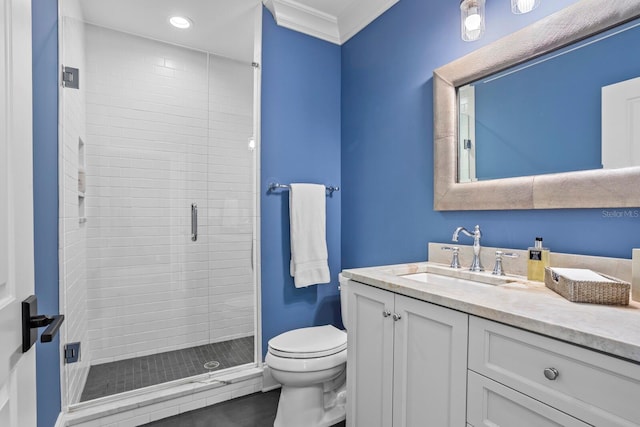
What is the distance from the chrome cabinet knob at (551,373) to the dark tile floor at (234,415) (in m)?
1.33

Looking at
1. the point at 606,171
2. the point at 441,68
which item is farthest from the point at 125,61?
the point at 606,171

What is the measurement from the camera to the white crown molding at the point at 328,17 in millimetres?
2184

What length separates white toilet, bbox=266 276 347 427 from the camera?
1639mm

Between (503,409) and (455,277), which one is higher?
(455,277)

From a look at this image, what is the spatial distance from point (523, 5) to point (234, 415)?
2.44m

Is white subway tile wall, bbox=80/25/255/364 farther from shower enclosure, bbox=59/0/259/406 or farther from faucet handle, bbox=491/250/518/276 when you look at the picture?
faucet handle, bbox=491/250/518/276

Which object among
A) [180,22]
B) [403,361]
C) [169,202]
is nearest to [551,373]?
[403,361]

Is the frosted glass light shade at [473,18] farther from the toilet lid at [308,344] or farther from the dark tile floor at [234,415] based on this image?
the dark tile floor at [234,415]

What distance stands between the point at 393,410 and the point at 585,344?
0.75 m

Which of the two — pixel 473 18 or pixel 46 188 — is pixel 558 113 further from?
pixel 46 188

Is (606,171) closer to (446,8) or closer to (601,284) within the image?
(601,284)

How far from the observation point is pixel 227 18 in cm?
228

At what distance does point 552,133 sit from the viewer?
1.30m

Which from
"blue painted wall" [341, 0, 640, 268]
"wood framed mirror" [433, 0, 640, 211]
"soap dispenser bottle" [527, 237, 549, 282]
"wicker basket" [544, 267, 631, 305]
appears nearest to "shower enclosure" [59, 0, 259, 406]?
"blue painted wall" [341, 0, 640, 268]
